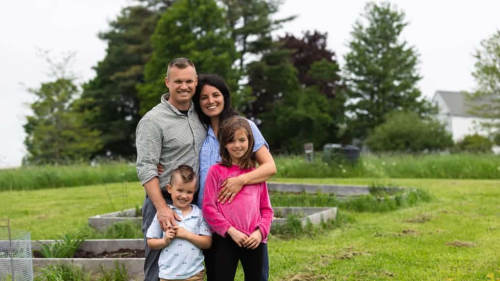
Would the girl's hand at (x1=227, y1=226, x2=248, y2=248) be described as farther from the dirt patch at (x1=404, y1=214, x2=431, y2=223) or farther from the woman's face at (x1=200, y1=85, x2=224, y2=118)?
the dirt patch at (x1=404, y1=214, x2=431, y2=223)

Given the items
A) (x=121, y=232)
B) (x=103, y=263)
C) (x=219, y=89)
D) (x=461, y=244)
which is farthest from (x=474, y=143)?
(x=219, y=89)

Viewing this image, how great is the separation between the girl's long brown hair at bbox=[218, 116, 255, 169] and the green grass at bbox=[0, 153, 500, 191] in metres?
11.5

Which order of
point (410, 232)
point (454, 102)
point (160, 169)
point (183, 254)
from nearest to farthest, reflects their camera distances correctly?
1. point (183, 254)
2. point (160, 169)
3. point (410, 232)
4. point (454, 102)

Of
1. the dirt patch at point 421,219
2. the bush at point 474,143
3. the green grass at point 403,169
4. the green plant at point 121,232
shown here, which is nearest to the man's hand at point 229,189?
the green plant at point 121,232

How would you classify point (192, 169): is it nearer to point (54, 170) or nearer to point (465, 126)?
point (54, 170)

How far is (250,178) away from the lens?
3.60m

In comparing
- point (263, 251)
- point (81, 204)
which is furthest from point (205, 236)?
point (81, 204)

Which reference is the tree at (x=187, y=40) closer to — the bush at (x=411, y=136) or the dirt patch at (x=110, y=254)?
the bush at (x=411, y=136)

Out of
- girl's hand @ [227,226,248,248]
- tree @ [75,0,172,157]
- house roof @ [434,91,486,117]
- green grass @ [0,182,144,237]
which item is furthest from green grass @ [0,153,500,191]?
house roof @ [434,91,486,117]

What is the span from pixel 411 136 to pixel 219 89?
3163 centimetres

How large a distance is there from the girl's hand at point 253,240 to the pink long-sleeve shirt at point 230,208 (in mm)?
28

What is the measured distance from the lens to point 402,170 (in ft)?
55.9

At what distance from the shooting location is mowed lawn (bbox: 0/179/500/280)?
17.4ft

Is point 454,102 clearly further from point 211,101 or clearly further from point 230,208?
point 230,208
